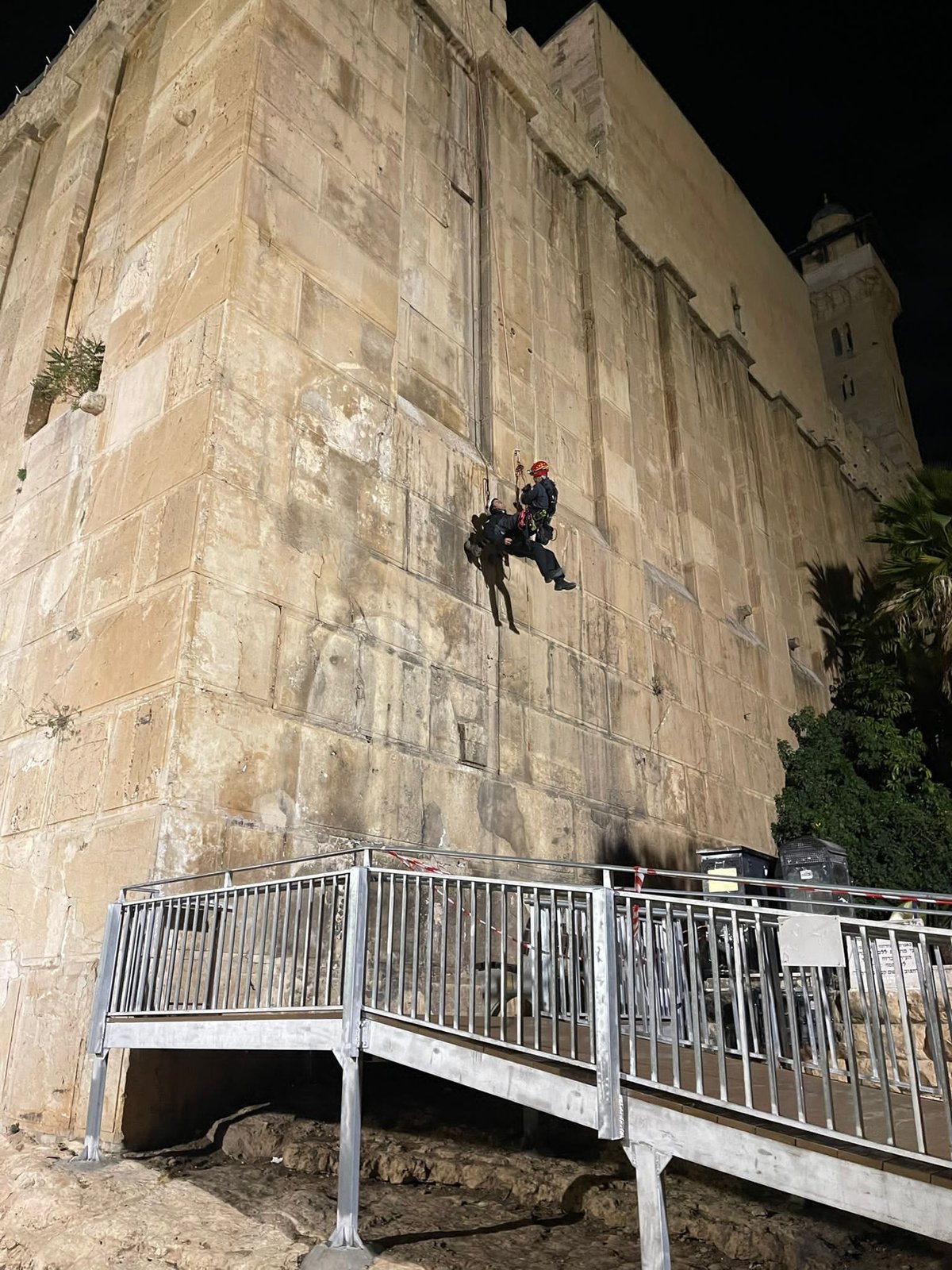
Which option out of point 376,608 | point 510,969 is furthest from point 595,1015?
point 376,608

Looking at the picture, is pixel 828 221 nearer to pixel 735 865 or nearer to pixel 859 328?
pixel 859 328

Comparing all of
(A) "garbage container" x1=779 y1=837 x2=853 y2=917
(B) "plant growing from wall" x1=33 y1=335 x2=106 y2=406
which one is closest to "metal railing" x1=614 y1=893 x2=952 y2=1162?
(A) "garbage container" x1=779 y1=837 x2=853 y2=917

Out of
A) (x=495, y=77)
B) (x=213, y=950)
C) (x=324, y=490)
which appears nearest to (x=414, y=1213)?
(x=213, y=950)

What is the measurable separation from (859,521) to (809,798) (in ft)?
43.3

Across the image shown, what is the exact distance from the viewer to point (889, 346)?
39.1 meters

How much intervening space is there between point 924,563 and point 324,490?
13.1 metres

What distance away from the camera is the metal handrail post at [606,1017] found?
414cm

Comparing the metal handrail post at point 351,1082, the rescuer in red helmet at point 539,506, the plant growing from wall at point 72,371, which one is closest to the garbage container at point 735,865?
the rescuer in red helmet at point 539,506

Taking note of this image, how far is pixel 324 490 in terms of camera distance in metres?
10.5

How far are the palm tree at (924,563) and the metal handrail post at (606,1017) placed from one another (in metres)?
15.5

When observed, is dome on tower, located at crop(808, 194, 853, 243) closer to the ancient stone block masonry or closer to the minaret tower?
the minaret tower

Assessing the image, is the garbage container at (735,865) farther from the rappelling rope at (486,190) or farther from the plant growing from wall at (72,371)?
the plant growing from wall at (72,371)

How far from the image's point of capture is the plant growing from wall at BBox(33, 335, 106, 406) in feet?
39.5

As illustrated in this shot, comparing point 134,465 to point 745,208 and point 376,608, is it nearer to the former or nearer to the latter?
point 376,608
